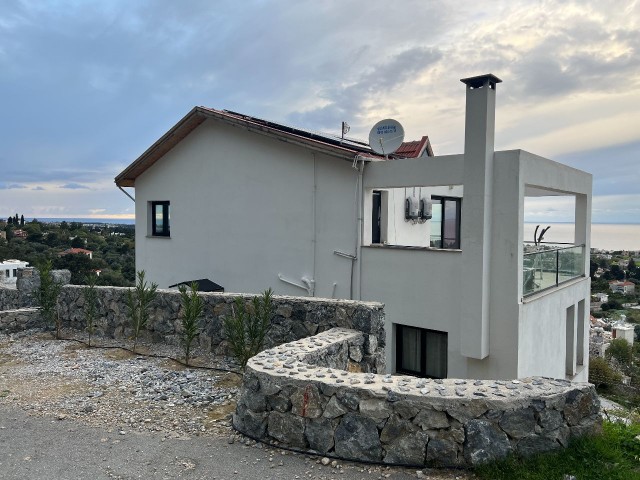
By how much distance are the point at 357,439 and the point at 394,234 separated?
9.14m

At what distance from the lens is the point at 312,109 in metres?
17.3

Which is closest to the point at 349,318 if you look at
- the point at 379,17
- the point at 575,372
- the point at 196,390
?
the point at 196,390

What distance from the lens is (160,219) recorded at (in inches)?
677

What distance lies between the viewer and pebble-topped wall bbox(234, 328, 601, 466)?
405cm

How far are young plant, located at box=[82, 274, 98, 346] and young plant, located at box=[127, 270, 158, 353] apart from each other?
0.85m

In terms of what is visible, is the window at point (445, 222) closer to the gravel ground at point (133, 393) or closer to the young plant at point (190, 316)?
the young plant at point (190, 316)

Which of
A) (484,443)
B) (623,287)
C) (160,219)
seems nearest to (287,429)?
(484,443)

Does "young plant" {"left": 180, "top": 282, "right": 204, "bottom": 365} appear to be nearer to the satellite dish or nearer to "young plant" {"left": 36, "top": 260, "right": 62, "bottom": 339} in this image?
"young plant" {"left": 36, "top": 260, "right": 62, "bottom": 339}

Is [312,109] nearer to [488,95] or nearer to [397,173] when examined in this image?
[397,173]

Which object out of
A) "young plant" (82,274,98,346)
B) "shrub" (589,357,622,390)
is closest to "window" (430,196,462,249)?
"young plant" (82,274,98,346)

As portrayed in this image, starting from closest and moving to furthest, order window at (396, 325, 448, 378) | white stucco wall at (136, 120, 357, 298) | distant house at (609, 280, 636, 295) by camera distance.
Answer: window at (396, 325, 448, 378)
white stucco wall at (136, 120, 357, 298)
distant house at (609, 280, 636, 295)

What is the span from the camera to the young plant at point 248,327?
7.29 meters

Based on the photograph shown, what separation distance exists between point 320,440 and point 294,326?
3.45m

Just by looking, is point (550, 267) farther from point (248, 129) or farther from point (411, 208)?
point (248, 129)
